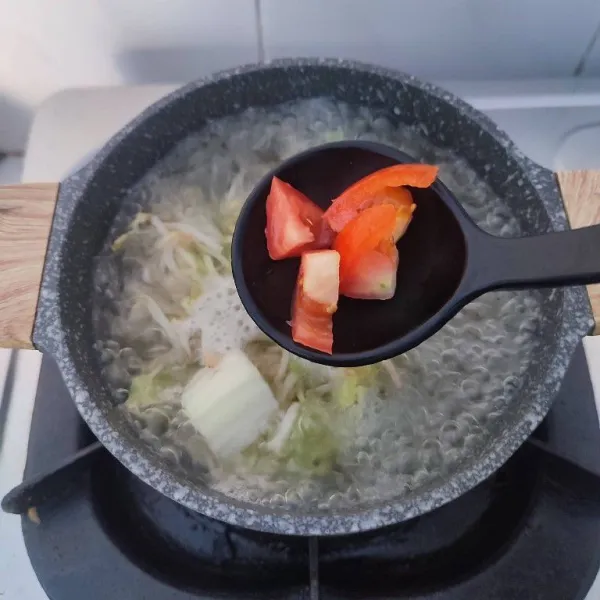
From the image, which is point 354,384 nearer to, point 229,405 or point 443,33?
point 229,405

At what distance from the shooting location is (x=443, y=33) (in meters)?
0.82

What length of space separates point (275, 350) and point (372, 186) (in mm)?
196

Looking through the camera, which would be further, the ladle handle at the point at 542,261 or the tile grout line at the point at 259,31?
the tile grout line at the point at 259,31

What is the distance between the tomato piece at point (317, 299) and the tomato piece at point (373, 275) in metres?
0.02

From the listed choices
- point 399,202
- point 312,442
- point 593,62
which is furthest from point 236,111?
point 593,62

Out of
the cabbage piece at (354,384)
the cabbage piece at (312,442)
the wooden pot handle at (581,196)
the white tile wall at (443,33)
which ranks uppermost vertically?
the white tile wall at (443,33)

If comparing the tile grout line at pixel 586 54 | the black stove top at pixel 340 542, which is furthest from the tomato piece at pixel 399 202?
the tile grout line at pixel 586 54

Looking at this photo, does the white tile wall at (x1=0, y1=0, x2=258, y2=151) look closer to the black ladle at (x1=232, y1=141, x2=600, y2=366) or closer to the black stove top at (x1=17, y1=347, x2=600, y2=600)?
the black ladle at (x1=232, y1=141, x2=600, y2=366)

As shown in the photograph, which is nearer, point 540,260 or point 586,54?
point 540,260

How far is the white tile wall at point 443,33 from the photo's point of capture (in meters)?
0.78

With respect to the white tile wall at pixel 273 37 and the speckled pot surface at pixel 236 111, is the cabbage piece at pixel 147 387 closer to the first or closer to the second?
the speckled pot surface at pixel 236 111

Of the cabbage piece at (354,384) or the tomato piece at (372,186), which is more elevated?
the tomato piece at (372,186)

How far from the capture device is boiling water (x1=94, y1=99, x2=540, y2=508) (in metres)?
0.63

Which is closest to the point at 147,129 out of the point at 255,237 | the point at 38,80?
the point at 255,237
